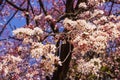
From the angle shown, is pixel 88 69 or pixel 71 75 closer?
pixel 88 69

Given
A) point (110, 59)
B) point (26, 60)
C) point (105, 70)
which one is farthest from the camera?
point (110, 59)

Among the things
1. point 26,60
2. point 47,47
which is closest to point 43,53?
point 47,47

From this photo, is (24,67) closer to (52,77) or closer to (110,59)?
(52,77)

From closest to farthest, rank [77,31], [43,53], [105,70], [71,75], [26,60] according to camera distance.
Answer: [43,53]
[77,31]
[26,60]
[71,75]
[105,70]

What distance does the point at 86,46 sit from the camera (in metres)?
6.66

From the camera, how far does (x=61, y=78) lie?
29.3 ft

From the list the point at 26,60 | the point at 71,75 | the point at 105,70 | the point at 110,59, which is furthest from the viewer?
the point at 110,59

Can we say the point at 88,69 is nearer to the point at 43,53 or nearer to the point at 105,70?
the point at 43,53

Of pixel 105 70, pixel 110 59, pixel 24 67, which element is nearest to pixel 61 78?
pixel 24 67

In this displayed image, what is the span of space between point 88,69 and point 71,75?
4.44m

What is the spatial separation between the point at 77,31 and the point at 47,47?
2.63ft

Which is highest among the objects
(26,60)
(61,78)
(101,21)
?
(101,21)

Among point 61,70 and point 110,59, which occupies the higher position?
point 61,70

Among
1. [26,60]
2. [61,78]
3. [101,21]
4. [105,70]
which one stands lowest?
[105,70]
